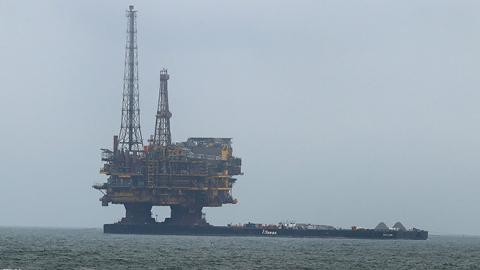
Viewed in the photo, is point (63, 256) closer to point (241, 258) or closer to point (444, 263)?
point (241, 258)

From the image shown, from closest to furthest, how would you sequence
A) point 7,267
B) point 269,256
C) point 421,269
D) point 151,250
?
point 7,267 → point 421,269 → point 269,256 → point 151,250

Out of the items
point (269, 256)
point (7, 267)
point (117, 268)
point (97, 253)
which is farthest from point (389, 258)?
point (7, 267)

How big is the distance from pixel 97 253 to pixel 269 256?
25801 mm

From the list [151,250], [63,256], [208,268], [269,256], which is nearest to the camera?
[208,268]

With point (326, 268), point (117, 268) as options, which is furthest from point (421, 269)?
point (117, 268)

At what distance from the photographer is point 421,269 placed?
446ft

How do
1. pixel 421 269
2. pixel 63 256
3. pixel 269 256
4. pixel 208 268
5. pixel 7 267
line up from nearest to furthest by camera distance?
1. pixel 7 267
2. pixel 208 268
3. pixel 421 269
4. pixel 63 256
5. pixel 269 256

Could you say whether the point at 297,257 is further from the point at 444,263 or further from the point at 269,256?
the point at 444,263

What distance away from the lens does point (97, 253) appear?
162375 mm

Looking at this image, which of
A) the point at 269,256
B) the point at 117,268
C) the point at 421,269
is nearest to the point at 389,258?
the point at 269,256

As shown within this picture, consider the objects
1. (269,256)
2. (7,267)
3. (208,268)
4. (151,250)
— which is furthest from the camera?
(151,250)

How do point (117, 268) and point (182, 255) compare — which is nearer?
point (117, 268)

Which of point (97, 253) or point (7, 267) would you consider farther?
point (97, 253)

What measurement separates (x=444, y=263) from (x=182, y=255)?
1493 inches
